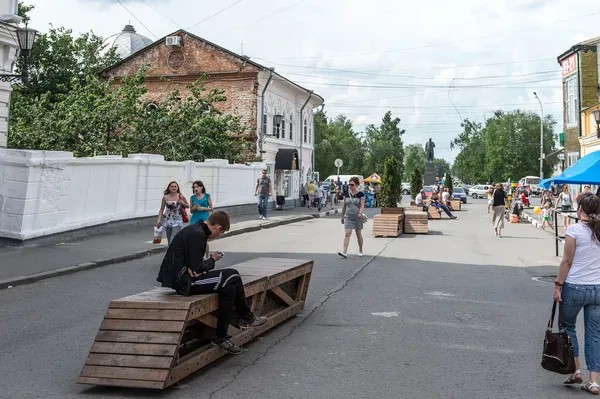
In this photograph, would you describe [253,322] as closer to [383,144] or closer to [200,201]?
[200,201]

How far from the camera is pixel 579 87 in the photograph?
36.7 metres

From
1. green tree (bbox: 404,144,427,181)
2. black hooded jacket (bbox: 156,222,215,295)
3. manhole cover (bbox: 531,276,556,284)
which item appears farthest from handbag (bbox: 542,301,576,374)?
green tree (bbox: 404,144,427,181)

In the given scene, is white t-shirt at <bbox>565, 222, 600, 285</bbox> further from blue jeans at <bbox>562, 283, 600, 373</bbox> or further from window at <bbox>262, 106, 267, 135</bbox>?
window at <bbox>262, 106, 267, 135</bbox>

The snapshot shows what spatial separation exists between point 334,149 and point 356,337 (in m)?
78.6

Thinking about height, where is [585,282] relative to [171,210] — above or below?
below

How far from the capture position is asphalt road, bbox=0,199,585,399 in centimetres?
491

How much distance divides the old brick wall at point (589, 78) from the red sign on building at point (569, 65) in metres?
0.98

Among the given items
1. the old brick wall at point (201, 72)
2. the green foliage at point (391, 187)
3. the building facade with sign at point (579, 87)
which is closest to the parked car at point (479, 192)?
the building facade with sign at point (579, 87)

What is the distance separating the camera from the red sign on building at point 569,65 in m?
37.5

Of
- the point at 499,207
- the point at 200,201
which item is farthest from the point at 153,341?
the point at 499,207

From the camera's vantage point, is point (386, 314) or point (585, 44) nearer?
point (386, 314)

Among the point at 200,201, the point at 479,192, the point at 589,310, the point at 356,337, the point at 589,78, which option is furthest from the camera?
the point at 479,192

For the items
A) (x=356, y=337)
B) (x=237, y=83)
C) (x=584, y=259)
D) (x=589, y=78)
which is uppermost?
(x=589, y=78)

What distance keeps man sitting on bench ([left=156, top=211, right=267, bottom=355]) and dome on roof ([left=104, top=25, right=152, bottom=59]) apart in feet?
144
